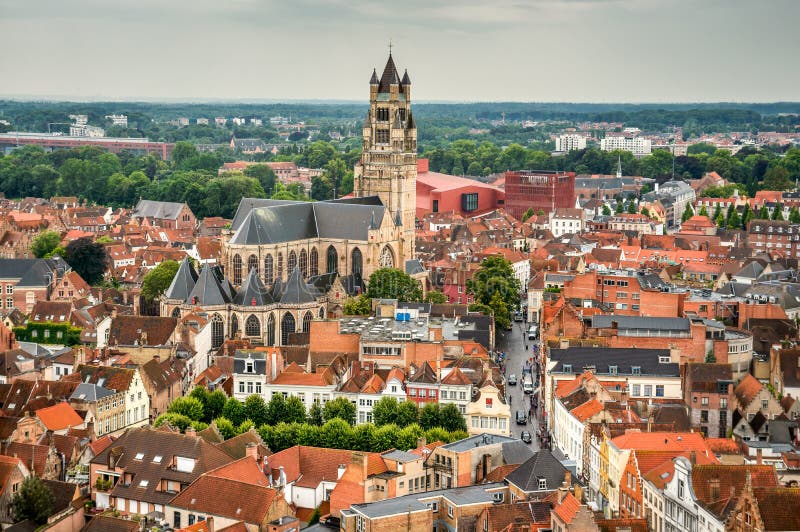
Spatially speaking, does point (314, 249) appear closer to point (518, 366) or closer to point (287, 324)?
point (287, 324)

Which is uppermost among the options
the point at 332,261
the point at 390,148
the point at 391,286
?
the point at 390,148

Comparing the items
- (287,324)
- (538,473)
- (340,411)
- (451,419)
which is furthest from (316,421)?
(287,324)


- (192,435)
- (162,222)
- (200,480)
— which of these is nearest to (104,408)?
(192,435)

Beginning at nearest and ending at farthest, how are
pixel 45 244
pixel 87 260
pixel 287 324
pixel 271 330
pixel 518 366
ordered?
pixel 518 366, pixel 271 330, pixel 287 324, pixel 87 260, pixel 45 244

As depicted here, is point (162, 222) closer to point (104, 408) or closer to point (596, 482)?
point (104, 408)

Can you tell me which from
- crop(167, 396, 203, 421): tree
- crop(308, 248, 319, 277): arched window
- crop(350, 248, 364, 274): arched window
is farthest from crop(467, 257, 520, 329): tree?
crop(167, 396, 203, 421): tree

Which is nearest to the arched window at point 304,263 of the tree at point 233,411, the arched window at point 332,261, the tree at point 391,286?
the arched window at point 332,261
